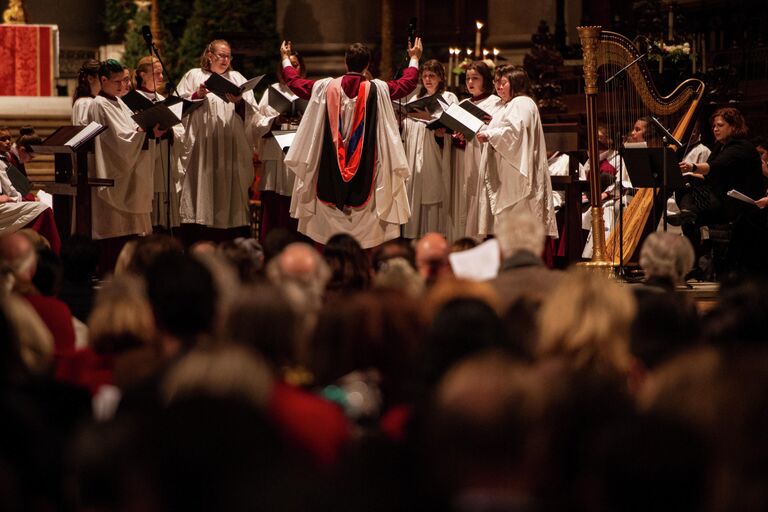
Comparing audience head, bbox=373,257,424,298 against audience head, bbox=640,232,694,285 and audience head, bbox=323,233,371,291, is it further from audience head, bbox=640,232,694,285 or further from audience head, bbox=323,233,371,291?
audience head, bbox=640,232,694,285

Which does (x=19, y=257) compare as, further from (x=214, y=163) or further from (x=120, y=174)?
(x=214, y=163)

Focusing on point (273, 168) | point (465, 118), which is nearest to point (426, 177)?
Answer: point (465, 118)

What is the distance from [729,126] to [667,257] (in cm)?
525

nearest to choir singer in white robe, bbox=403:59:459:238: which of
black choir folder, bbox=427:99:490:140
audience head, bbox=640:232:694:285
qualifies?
black choir folder, bbox=427:99:490:140

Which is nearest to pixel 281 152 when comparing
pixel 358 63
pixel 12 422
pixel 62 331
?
pixel 358 63

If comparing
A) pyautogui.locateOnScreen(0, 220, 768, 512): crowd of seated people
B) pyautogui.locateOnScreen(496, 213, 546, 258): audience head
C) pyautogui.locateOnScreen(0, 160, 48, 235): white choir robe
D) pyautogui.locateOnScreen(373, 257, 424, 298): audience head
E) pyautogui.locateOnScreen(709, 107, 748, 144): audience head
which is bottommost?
pyautogui.locateOnScreen(0, 220, 768, 512): crowd of seated people

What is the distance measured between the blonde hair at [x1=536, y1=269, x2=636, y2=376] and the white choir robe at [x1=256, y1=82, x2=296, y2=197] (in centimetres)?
769

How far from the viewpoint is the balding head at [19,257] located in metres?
5.83

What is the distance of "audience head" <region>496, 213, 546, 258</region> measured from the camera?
6.23 m

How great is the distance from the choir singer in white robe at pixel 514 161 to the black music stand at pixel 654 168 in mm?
1141

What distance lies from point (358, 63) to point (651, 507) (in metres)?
8.60

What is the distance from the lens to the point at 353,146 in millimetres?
10820

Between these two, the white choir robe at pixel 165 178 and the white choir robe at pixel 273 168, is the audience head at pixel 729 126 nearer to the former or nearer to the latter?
the white choir robe at pixel 273 168

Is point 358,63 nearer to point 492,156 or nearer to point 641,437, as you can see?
point 492,156
